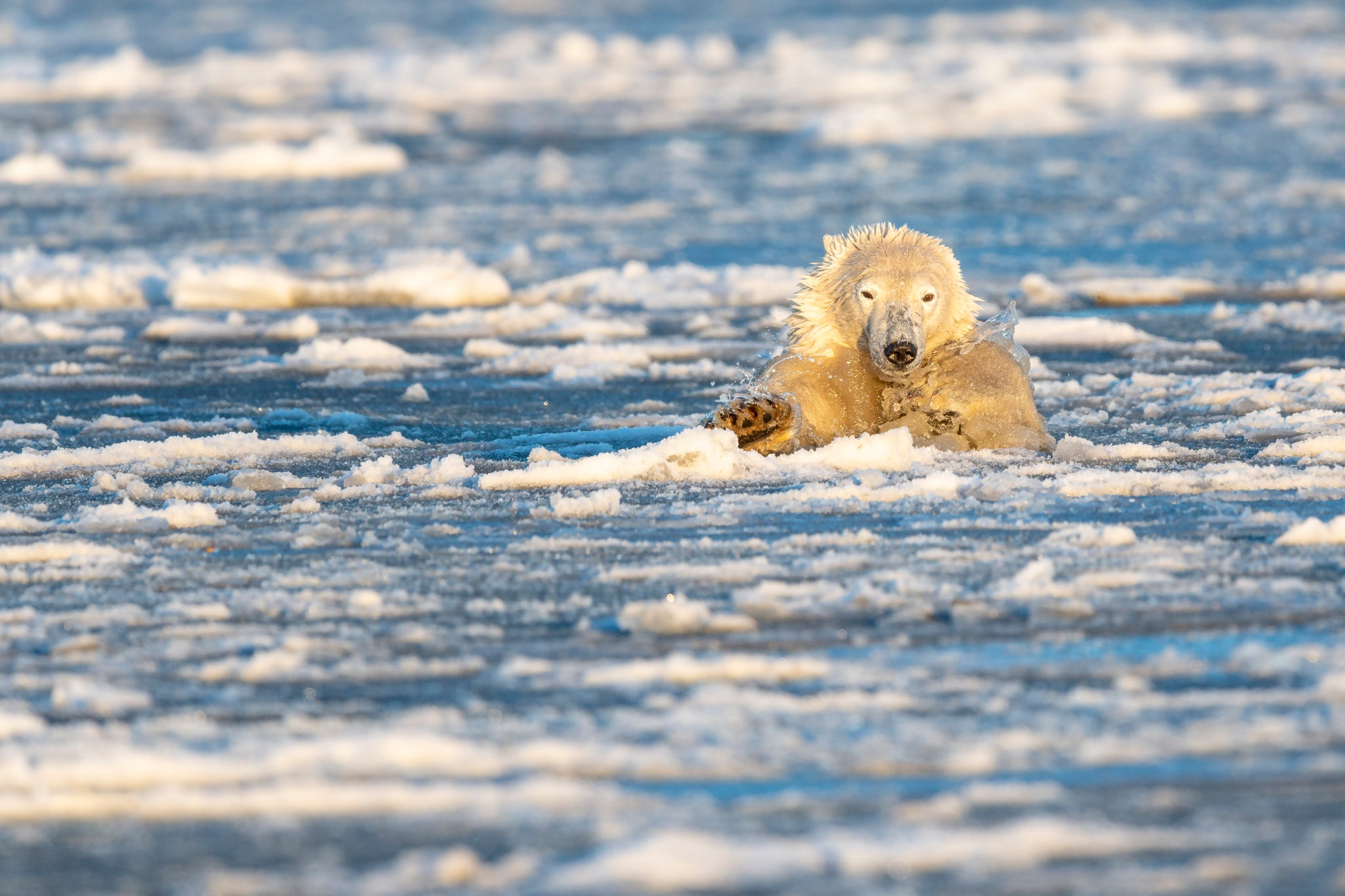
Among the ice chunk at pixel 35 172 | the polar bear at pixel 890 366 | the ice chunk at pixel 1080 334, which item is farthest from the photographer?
the ice chunk at pixel 35 172

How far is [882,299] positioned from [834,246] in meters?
0.42

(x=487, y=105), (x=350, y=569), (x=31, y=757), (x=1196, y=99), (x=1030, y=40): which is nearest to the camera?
(x=31, y=757)

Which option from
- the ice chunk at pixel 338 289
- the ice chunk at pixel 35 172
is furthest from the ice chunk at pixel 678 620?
the ice chunk at pixel 35 172

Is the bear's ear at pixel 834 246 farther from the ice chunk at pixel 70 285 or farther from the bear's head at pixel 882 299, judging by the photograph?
the ice chunk at pixel 70 285

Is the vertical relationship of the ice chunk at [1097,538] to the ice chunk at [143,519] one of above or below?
below

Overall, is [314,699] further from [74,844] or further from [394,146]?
[394,146]

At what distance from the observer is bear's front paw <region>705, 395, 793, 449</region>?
20.7ft

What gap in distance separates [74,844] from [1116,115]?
18351mm

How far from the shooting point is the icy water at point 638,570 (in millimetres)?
3189

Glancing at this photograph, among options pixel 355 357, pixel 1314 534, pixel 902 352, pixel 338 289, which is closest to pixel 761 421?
pixel 902 352

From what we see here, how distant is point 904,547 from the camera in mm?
5035

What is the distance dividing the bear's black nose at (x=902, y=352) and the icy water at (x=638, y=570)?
0.99ft

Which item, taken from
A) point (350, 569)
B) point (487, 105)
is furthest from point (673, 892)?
point (487, 105)

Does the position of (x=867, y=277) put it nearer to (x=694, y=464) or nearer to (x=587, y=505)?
(x=694, y=464)
